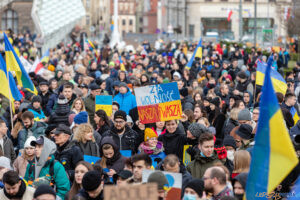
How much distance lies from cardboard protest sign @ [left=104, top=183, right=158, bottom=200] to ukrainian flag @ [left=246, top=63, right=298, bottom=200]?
119 centimetres

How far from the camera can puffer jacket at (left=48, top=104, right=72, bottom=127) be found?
12281 mm

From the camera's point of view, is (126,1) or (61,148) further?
(126,1)

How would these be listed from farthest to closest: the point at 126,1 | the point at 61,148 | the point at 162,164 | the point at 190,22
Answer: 1. the point at 126,1
2. the point at 190,22
3. the point at 61,148
4. the point at 162,164

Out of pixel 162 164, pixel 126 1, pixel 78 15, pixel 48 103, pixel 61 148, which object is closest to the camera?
pixel 162 164

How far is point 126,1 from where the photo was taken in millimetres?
155375

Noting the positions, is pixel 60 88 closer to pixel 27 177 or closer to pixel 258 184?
pixel 27 177

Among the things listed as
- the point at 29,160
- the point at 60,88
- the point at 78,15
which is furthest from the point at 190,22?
the point at 29,160

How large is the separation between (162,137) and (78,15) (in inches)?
1535

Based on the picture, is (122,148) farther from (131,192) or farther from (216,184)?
(131,192)

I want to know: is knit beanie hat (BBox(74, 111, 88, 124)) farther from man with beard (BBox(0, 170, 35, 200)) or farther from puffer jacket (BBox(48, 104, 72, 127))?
man with beard (BBox(0, 170, 35, 200))

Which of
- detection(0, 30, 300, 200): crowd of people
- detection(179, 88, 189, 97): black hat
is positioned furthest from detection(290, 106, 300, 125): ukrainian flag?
detection(179, 88, 189, 97): black hat

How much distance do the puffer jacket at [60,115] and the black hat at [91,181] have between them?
537 centimetres

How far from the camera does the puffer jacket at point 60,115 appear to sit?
12281mm

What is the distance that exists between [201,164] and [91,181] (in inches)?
70.8
